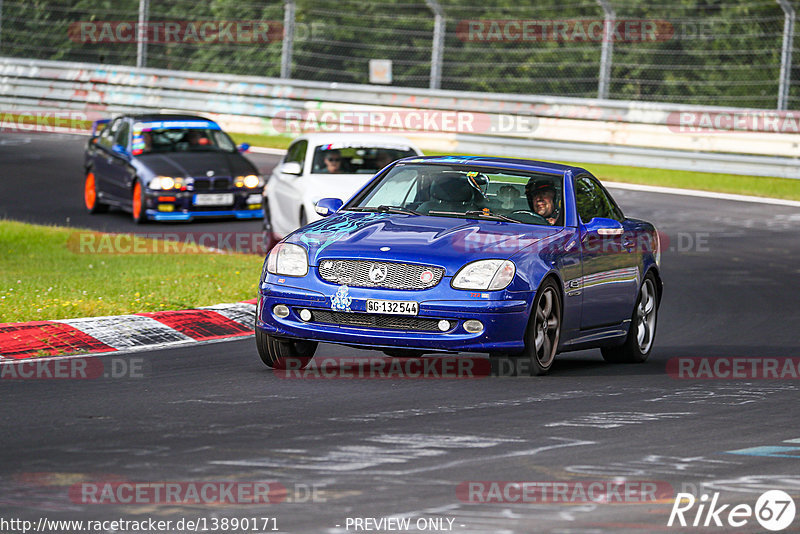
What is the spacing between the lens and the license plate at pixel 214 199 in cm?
2123

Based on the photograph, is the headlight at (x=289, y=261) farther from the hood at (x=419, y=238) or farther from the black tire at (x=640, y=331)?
the black tire at (x=640, y=331)

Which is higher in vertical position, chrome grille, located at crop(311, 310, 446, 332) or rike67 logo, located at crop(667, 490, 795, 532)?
chrome grille, located at crop(311, 310, 446, 332)

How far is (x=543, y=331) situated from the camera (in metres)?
10.0

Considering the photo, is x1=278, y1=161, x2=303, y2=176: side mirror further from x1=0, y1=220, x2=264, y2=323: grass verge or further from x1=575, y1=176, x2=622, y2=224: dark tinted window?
x1=575, y1=176, x2=622, y2=224: dark tinted window

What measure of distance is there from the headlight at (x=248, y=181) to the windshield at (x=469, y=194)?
10.6 metres

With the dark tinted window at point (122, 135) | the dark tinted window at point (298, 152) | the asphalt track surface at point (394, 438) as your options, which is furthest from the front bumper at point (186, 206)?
the asphalt track surface at point (394, 438)

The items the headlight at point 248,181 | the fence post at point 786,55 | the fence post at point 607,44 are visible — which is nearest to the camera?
the headlight at point 248,181

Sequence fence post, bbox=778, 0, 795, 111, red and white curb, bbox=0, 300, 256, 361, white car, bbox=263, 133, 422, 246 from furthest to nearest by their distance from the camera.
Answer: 1. fence post, bbox=778, 0, 795, 111
2. white car, bbox=263, 133, 422, 246
3. red and white curb, bbox=0, 300, 256, 361

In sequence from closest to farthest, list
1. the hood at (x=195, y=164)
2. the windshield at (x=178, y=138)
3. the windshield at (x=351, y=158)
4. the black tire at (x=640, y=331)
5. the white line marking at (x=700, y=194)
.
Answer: the black tire at (x=640, y=331) < the windshield at (x=351, y=158) < the hood at (x=195, y=164) < the windshield at (x=178, y=138) < the white line marking at (x=700, y=194)

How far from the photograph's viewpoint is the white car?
17.3 metres

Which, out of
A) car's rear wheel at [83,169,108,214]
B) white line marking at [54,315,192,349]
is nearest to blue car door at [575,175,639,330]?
white line marking at [54,315,192,349]

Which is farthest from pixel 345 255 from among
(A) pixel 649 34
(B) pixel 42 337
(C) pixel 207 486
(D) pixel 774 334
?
(A) pixel 649 34

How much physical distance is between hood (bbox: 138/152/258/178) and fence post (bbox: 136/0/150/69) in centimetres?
995

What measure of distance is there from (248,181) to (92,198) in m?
2.64
